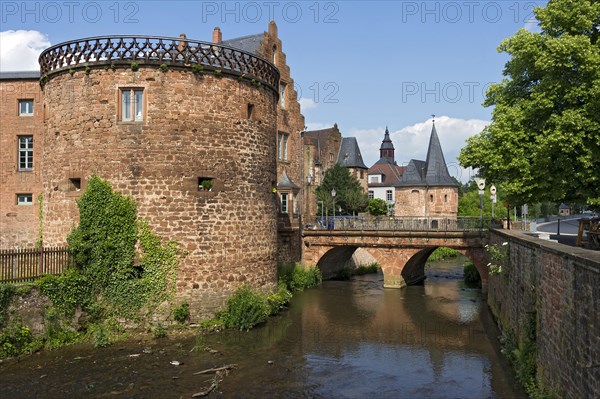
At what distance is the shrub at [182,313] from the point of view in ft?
54.9

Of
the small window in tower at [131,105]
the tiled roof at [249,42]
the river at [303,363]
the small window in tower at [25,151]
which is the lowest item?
the river at [303,363]

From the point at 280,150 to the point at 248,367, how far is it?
1865 centimetres

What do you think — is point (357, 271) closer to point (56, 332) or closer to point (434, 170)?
point (434, 170)

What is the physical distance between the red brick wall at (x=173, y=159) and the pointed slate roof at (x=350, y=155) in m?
31.7

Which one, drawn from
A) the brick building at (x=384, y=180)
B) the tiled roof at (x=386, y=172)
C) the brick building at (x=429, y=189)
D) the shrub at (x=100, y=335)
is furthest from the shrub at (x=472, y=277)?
the tiled roof at (x=386, y=172)

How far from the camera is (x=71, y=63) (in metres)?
17.3

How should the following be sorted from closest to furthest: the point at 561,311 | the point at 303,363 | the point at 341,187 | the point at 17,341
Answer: the point at 561,311 → the point at 17,341 → the point at 303,363 → the point at 341,187

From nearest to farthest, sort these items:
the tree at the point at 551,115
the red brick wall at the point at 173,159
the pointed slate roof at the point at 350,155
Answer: the tree at the point at 551,115, the red brick wall at the point at 173,159, the pointed slate roof at the point at 350,155

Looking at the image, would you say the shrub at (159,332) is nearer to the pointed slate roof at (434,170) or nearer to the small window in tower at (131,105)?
the small window in tower at (131,105)

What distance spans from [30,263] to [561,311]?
13.5 meters

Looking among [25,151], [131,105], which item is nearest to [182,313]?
[131,105]

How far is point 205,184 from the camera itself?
57.4 ft

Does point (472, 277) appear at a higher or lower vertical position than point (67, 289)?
lower

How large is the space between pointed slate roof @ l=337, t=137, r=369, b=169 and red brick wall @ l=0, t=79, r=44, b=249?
99.6 ft
